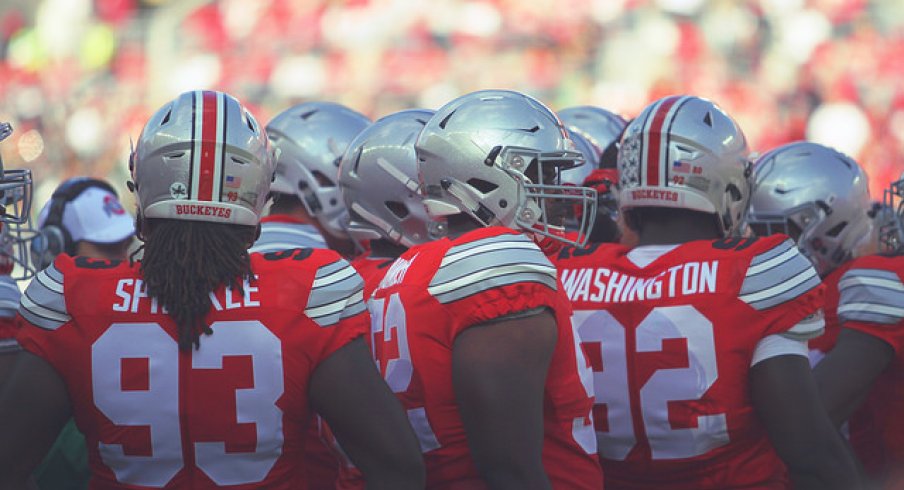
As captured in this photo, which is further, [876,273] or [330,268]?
[876,273]

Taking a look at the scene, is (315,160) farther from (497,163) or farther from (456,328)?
(456,328)

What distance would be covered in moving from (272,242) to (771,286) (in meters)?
1.69

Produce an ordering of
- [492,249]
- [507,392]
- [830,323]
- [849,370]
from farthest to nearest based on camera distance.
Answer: [830,323], [849,370], [492,249], [507,392]

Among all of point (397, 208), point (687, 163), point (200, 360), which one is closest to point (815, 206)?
point (687, 163)

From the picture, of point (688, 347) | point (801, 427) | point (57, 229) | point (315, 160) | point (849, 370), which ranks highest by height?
point (315, 160)

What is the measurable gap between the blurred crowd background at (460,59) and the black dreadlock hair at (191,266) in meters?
10.7

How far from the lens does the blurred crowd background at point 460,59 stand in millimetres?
12820

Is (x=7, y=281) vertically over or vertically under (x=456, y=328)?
under

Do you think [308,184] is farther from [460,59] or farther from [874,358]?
[460,59]

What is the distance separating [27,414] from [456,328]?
83 centimetres

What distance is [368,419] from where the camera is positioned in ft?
7.05

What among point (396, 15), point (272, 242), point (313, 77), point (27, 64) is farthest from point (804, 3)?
point (272, 242)

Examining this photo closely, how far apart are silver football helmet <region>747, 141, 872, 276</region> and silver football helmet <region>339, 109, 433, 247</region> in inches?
51.7

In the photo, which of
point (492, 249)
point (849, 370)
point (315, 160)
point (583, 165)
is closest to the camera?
point (492, 249)
